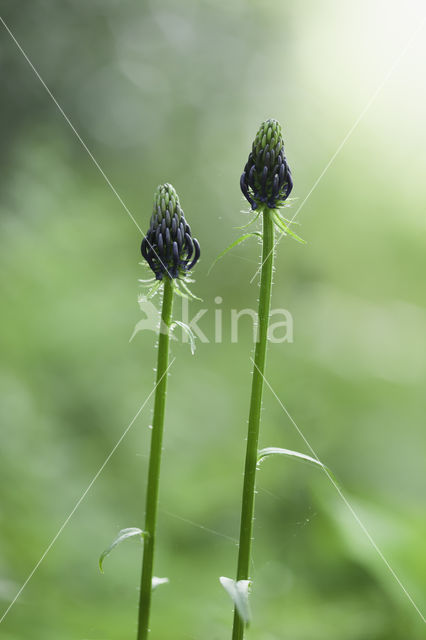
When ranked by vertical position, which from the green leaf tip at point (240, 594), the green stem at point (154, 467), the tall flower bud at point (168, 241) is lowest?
the green leaf tip at point (240, 594)

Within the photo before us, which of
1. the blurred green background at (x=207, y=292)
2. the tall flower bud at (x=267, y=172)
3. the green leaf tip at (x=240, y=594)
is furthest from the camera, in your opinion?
the blurred green background at (x=207, y=292)

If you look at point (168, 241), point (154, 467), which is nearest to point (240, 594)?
point (154, 467)

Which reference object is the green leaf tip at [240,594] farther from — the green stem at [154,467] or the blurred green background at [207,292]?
the blurred green background at [207,292]

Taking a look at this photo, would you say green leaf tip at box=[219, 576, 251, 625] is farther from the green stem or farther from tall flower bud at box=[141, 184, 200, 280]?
tall flower bud at box=[141, 184, 200, 280]

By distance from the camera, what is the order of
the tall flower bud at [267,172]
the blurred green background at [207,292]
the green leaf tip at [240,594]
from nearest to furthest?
the green leaf tip at [240,594] < the tall flower bud at [267,172] < the blurred green background at [207,292]

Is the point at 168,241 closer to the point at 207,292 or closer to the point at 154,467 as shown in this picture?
the point at 154,467

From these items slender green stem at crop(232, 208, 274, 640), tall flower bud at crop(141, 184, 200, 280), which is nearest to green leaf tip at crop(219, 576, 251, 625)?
slender green stem at crop(232, 208, 274, 640)

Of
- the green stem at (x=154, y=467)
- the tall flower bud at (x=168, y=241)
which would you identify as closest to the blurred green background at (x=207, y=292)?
the green stem at (x=154, y=467)
